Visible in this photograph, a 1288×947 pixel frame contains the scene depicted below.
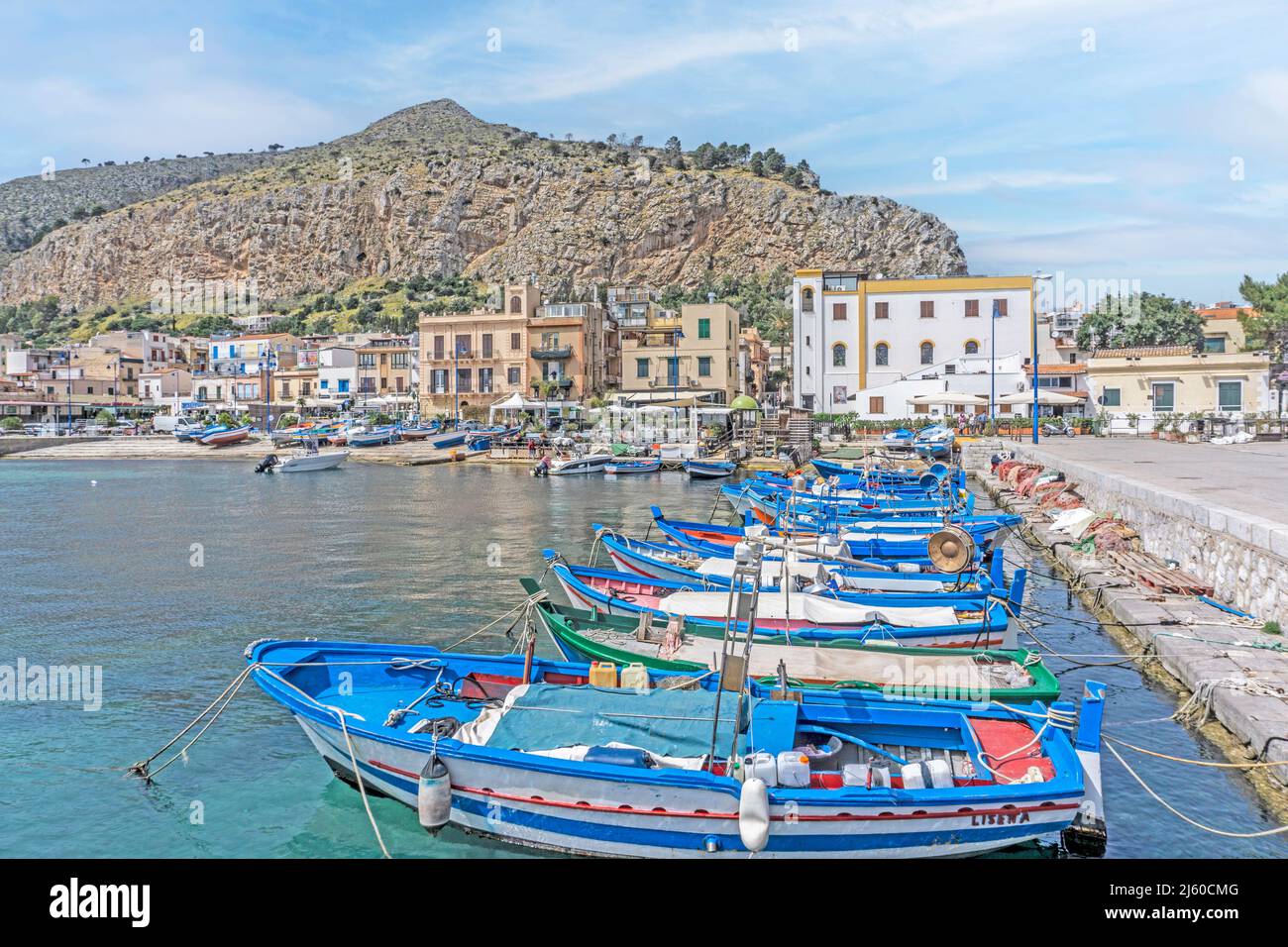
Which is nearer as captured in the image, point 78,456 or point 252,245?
point 78,456

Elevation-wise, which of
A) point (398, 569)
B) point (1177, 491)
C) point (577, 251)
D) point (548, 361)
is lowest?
point (398, 569)

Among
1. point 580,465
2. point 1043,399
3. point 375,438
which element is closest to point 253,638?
point 580,465

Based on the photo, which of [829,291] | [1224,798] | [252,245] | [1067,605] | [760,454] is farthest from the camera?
[252,245]

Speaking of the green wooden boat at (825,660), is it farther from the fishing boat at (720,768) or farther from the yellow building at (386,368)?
the yellow building at (386,368)

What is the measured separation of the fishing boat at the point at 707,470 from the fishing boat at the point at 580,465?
18.6ft

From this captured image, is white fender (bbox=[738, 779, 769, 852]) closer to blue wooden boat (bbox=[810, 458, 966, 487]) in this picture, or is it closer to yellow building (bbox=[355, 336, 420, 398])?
blue wooden boat (bbox=[810, 458, 966, 487])

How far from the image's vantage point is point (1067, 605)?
17.1 metres

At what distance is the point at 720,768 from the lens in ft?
25.4

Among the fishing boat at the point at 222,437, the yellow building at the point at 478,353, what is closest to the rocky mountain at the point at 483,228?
the yellow building at the point at 478,353

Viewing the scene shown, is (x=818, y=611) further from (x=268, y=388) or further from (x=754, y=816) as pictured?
(x=268, y=388)

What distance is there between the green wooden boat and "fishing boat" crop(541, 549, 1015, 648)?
0.37 meters
